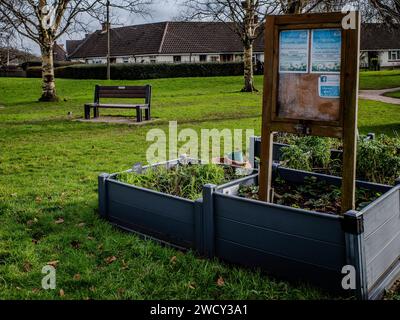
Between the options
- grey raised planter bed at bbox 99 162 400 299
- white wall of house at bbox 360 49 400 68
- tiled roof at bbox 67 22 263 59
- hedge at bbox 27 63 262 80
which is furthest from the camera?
white wall of house at bbox 360 49 400 68

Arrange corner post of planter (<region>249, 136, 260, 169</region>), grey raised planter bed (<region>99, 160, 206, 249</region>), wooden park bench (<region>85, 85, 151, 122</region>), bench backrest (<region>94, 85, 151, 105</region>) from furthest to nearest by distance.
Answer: bench backrest (<region>94, 85, 151, 105</region>)
wooden park bench (<region>85, 85, 151, 122</region>)
corner post of planter (<region>249, 136, 260, 169</region>)
grey raised planter bed (<region>99, 160, 206, 249</region>)

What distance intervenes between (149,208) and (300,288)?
182 cm

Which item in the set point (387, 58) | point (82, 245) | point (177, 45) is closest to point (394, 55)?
point (387, 58)

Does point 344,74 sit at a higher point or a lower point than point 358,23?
lower

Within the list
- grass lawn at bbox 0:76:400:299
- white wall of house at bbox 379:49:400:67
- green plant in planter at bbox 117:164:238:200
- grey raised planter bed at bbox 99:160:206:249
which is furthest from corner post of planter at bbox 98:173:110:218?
white wall of house at bbox 379:49:400:67

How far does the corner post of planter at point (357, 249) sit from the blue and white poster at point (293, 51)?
1440mm

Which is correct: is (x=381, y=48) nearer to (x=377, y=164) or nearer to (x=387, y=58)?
(x=387, y=58)

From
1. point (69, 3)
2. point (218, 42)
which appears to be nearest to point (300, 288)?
point (69, 3)

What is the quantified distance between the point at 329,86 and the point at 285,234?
132cm

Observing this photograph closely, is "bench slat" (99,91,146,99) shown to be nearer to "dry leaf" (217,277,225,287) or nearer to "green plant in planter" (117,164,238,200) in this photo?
"green plant in planter" (117,164,238,200)

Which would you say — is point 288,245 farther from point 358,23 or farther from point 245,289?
point 358,23

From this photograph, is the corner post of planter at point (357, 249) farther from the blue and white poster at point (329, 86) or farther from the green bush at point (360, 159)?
the green bush at point (360, 159)

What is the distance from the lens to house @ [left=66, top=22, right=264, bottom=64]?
6031 cm
